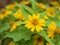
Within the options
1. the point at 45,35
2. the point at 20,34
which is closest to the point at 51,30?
the point at 45,35

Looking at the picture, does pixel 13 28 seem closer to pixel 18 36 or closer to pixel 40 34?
pixel 18 36

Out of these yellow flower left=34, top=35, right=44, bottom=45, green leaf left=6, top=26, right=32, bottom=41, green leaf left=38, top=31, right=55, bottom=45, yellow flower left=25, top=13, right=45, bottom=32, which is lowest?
yellow flower left=34, top=35, right=44, bottom=45

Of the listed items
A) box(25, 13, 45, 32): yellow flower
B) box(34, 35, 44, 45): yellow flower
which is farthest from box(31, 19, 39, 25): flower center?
box(34, 35, 44, 45): yellow flower

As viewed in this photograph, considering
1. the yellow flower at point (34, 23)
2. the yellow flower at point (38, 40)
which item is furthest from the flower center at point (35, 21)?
the yellow flower at point (38, 40)

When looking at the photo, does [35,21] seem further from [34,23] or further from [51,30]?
[51,30]

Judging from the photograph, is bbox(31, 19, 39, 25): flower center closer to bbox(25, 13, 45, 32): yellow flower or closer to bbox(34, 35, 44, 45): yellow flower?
bbox(25, 13, 45, 32): yellow flower

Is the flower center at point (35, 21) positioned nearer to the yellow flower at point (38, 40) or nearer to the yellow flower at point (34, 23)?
the yellow flower at point (34, 23)

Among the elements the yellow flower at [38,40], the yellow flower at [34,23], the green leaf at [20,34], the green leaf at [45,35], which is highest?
the yellow flower at [34,23]

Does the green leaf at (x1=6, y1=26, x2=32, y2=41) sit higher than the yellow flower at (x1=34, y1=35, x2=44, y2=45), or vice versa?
the green leaf at (x1=6, y1=26, x2=32, y2=41)
